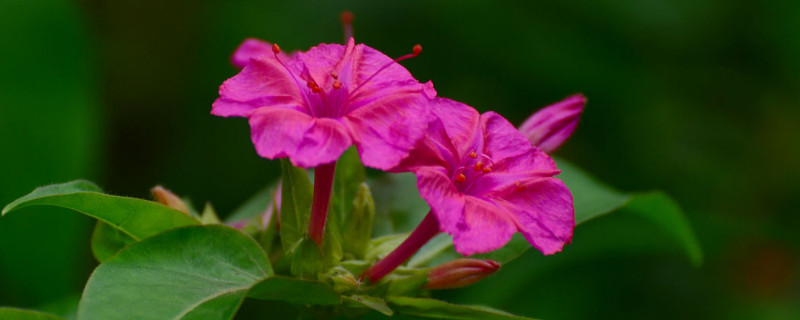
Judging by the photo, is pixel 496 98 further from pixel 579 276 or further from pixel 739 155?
pixel 739 155

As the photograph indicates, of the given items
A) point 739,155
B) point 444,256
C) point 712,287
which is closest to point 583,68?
point 739,155

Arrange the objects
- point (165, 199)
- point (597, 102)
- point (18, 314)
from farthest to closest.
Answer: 1. point (597, 102)
2. point (165, 199)
3. point (18, 314)

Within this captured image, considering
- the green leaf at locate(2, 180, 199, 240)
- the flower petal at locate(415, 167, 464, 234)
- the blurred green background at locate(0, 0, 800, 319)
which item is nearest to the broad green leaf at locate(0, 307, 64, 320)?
the green leaf at locate(2, 180, 199, 240)

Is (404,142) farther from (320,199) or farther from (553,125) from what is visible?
(553,125)

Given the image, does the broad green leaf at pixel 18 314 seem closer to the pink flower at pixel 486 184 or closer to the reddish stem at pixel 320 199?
the reddish stem at pixel 320 199

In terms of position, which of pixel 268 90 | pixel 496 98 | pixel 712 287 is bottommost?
pixel 712 287

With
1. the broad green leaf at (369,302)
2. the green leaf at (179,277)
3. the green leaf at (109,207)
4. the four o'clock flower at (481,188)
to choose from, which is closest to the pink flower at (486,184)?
the four o'clock flower at (481,188)

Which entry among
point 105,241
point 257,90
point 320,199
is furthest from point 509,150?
point 105,241
